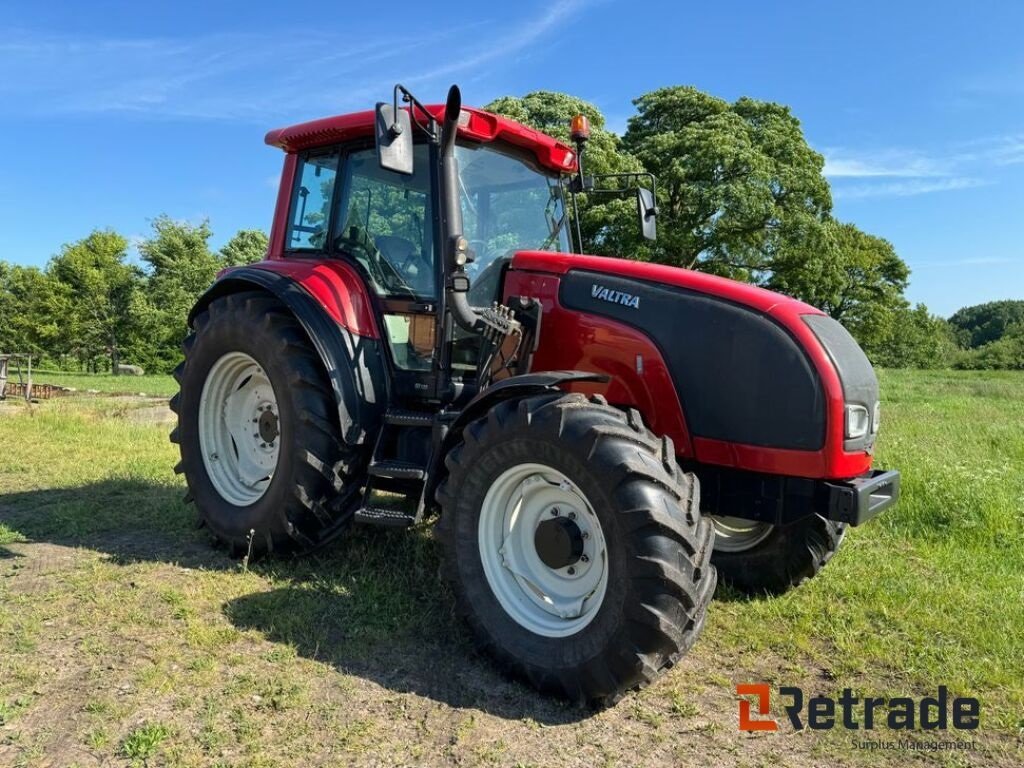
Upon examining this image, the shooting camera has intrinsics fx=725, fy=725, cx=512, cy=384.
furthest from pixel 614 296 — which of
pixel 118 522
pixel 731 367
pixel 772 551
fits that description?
pixel 118 522

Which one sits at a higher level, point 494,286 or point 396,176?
point 396,176

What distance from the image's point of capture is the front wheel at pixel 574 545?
2.69 metres

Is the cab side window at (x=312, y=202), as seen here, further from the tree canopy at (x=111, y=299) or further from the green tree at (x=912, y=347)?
the green tree at (x=912, y=347)

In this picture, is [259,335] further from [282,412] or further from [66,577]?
[66,577]

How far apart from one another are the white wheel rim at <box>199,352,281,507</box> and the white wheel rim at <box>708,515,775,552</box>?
9.18ft

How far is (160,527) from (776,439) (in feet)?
14.1

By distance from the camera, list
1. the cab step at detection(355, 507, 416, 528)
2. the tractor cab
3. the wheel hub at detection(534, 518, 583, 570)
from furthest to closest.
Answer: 1. the tractor cab
2. the cab step at detection(355, 507, 416, 528)
3. the wheel hub at detection(534, 518, 583, 570)

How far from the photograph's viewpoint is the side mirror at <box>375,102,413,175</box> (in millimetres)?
3311

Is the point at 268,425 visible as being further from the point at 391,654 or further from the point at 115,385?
the point at 115,385

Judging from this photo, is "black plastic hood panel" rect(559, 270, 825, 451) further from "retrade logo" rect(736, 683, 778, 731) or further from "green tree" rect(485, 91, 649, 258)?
"green tree" rect(485, 91, 649, 258)

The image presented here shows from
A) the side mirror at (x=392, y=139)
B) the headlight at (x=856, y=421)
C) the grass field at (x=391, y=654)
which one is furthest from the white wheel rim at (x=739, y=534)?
the side mirror at (x=392, y=139)

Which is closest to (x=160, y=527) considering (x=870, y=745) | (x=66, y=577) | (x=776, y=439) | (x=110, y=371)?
(x=66, y=577)

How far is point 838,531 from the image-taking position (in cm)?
376

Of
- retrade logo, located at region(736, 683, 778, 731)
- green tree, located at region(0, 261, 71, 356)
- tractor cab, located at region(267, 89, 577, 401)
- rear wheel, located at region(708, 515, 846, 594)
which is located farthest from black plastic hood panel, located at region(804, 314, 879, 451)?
green tree, located at region(0, 261, 71, 356)
